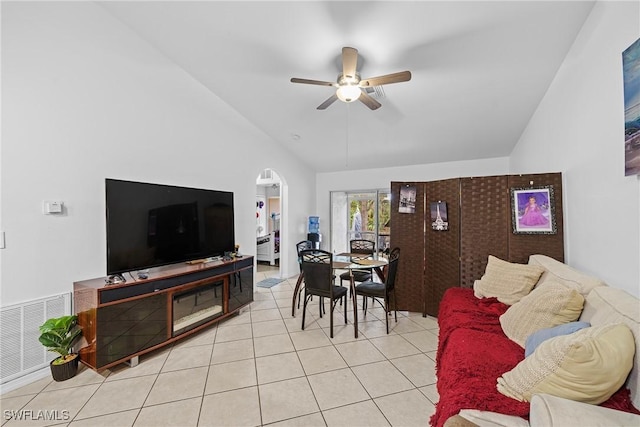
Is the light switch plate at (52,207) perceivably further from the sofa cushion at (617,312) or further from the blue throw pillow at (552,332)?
the sofa cushion at (617,312)

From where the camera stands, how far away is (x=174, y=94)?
322 cm

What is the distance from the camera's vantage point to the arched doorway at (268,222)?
6671 mm

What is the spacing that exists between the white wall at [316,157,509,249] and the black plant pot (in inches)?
192

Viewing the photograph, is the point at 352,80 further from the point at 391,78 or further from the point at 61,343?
the point at 61,343

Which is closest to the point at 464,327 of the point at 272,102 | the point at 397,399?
the point at 397,399

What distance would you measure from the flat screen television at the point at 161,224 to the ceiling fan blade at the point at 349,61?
2.22m

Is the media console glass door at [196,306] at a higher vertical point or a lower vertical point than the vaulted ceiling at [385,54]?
lower

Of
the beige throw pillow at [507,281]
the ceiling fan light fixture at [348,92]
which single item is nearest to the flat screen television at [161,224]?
the ceiling fan light fixture at [348,92]

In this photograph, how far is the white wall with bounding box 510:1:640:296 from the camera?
1555 mm

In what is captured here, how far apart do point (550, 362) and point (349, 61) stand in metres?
2.33

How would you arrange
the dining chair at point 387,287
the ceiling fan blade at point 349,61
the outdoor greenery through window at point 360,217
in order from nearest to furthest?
the ceiling fan blade at point 349,61
the dining chair at point 387,287
the outdoor greenery through window at point 360,217

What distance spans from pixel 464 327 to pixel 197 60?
397cm

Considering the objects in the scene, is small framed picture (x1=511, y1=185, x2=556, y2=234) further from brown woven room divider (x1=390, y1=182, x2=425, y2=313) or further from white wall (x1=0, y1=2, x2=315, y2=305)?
white wall (x1=0, y1=2, x2=315, y2=305)

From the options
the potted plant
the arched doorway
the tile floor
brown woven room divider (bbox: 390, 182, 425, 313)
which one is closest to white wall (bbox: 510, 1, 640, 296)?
brown woven room divider (bbox: 390, 182, 425, 313)
